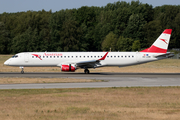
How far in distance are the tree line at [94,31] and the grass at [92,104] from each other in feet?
260

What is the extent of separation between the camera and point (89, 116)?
47.5 feet

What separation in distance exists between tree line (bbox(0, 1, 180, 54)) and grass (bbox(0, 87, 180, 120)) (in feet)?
260

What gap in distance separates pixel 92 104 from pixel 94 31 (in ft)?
365

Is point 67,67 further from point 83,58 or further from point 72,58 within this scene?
point 83,58

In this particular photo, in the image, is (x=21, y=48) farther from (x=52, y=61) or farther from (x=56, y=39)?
(x=52, y=61)

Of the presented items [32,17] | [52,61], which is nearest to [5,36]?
[32,17]

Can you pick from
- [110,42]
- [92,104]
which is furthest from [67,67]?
[110,42]

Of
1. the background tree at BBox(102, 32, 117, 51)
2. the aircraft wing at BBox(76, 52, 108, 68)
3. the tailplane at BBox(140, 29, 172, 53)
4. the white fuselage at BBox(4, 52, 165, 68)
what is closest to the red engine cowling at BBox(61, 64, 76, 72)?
the aircraft wing at BBox(76, 52, 108, 68)

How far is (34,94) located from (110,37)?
94748 millimetres

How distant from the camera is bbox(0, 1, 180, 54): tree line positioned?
107438 millimetres

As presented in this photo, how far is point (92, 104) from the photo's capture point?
17.6 meters

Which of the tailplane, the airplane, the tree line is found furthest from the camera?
the tree line

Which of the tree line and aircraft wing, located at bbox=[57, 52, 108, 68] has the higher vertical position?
the tree line

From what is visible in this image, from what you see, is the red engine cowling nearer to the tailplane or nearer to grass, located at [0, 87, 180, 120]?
the tailplane
